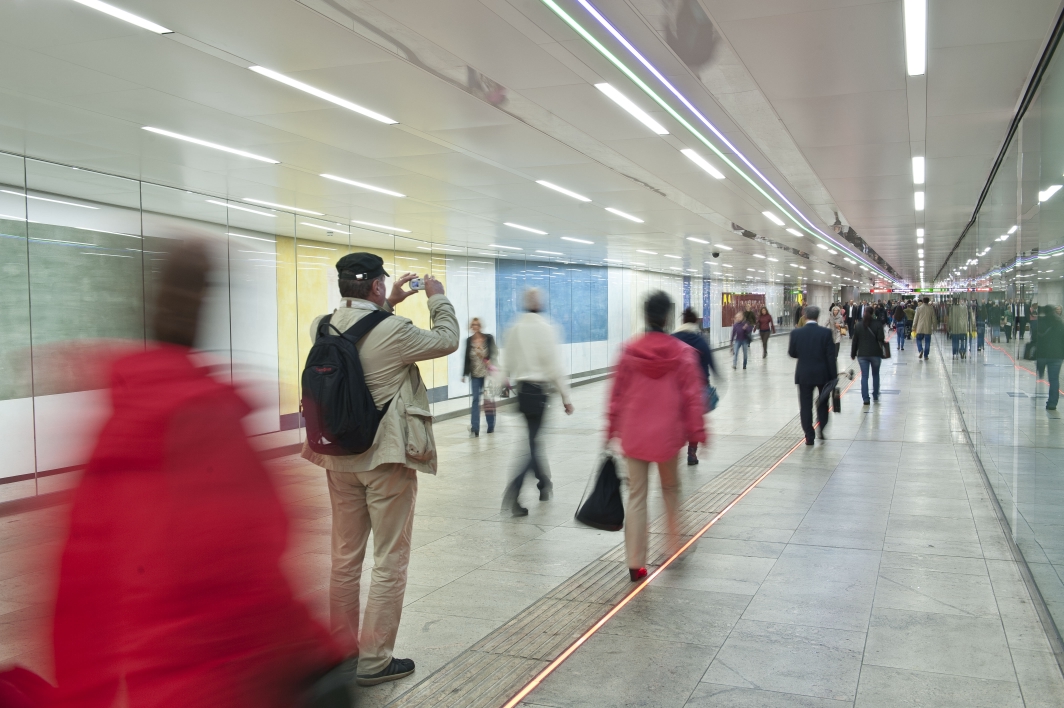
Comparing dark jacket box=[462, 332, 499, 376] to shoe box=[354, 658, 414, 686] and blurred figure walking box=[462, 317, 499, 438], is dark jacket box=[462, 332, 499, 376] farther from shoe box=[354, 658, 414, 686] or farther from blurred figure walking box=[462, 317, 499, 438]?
shoe box=[354, 658, 414, 686]

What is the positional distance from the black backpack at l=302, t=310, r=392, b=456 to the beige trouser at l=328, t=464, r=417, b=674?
23 centimetres

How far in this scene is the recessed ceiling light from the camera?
381 inches

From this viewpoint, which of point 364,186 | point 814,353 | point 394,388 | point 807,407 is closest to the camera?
point 394,388

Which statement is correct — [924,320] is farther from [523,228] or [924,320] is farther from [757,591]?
[757,591]

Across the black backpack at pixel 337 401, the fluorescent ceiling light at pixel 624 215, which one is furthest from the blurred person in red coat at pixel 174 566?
the fluorescent ceiling light at pixel 624 215

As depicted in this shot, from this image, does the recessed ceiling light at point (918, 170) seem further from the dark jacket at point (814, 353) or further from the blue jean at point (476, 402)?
the blue jean at point (476, 402)

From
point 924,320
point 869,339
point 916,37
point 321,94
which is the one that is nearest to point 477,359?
point 321,94

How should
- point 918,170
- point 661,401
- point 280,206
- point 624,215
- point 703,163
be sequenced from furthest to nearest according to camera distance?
point 624,215 < point 280,206 < point 918,170 < point 703,163 < point 661,401

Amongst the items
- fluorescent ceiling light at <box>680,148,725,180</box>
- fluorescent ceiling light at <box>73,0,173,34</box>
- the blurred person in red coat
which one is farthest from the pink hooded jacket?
fluorescent ceiling light at <box>680,148,725,180</box>

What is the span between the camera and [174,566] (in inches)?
58.8

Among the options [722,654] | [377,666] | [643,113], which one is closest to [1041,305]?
[722,654]

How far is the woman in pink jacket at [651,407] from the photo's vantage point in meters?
5.23

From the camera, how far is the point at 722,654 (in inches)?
166

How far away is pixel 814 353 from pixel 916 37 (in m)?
5.80
